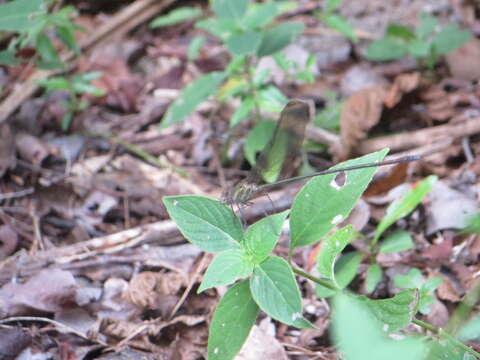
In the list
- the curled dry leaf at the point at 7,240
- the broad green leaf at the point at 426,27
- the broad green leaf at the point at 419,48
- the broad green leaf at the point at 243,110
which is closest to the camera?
the curled dry leaf at the point at 7,240

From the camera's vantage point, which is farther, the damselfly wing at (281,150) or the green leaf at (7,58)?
the green leaf at (7,58)

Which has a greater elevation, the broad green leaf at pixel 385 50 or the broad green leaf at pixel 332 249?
the broad green leaf at pixel 332 249

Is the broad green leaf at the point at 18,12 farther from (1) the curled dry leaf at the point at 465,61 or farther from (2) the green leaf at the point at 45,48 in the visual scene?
(1) the curled dry leaf at the point at 465,61

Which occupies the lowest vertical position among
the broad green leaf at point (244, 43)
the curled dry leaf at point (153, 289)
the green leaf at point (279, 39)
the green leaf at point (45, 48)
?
the curled dry leaf at point (153, 289)

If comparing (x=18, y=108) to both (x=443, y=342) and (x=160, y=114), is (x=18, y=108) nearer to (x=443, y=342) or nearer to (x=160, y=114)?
(x=160, y=114)

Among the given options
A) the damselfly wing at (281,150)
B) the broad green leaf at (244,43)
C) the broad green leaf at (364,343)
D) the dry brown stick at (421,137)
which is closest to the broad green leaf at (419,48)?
the dry brown stick at (421,137)

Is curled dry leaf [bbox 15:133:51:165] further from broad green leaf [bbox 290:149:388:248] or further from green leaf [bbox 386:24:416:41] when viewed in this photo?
green leaf [bbox 386:24:416:41]

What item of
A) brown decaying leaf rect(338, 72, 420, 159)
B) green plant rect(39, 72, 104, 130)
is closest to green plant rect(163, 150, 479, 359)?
brown decaying leaf rect(338, 72, 420, 159)
